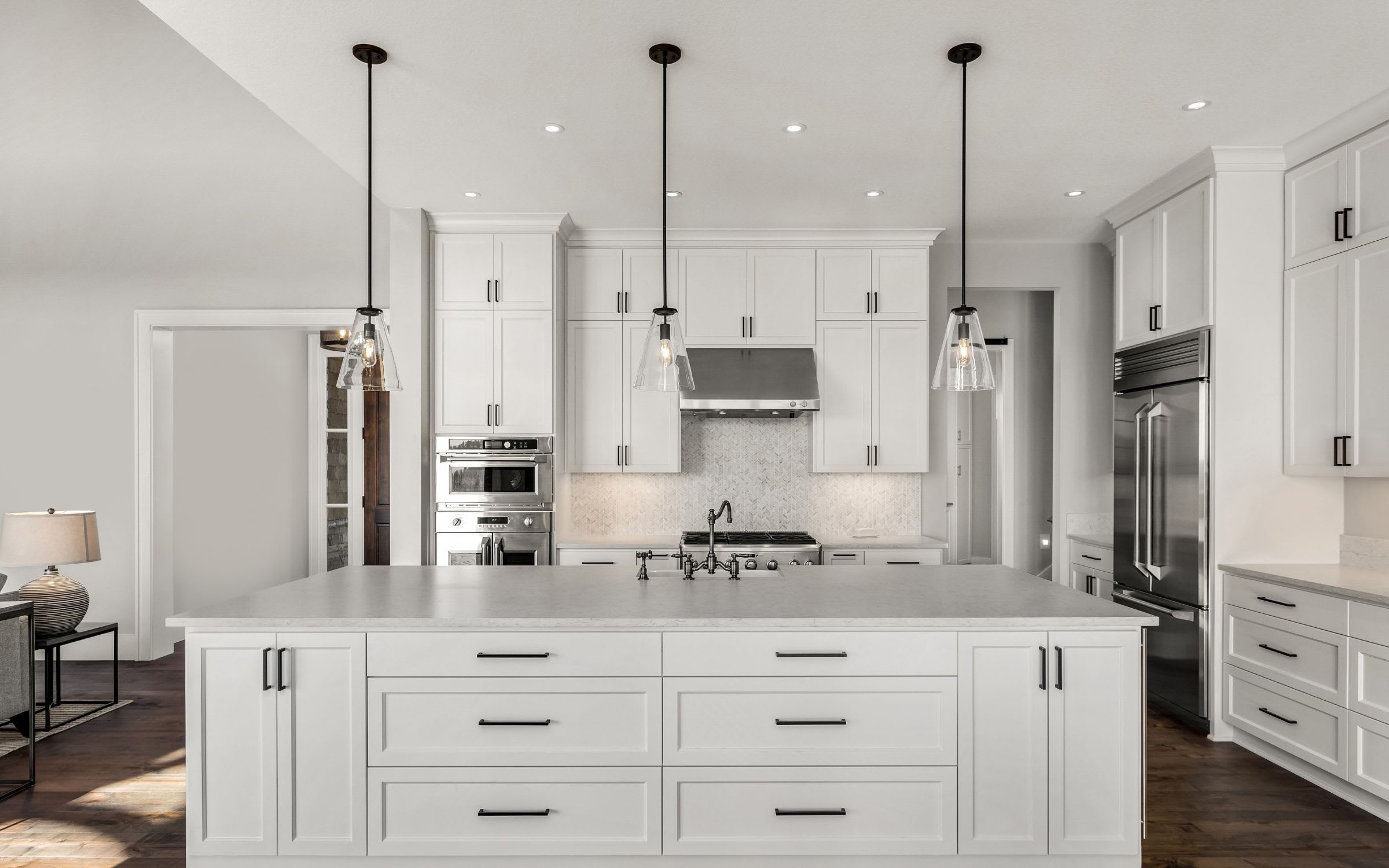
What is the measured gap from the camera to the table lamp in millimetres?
3896

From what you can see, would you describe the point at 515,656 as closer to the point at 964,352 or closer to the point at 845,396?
the point at 964,352

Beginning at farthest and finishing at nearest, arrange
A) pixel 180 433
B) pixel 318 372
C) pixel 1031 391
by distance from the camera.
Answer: pixel 318 372
pixel 1031 391
pixel 180 433

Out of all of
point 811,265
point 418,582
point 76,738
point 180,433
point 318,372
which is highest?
point 811,265

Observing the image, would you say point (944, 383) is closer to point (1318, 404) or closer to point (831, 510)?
point (1318, 404)

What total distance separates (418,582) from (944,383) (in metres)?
2.03

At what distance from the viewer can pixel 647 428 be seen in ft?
16.0

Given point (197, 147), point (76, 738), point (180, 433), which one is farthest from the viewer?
point (180, 433)

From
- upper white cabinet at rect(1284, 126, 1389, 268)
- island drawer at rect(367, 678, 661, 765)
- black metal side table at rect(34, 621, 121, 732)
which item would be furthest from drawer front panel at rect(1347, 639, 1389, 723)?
black metal side table at rect(34, 621, 121, 732)

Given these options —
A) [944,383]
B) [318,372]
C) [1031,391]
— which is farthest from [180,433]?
[1031,391]

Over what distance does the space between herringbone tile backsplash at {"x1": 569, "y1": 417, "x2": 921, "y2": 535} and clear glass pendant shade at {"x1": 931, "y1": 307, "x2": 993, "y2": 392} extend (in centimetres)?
254

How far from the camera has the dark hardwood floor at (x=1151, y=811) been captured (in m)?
2.63

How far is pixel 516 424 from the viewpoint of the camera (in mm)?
4547

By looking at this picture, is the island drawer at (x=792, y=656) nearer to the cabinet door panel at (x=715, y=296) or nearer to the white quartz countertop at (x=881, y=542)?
the white quartz countertop at (x=881, y=542)

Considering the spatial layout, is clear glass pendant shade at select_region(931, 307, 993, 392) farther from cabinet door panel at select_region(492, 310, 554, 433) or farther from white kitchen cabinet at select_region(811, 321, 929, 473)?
cabinet door panel at select_region(492, 310, 554, 433)
